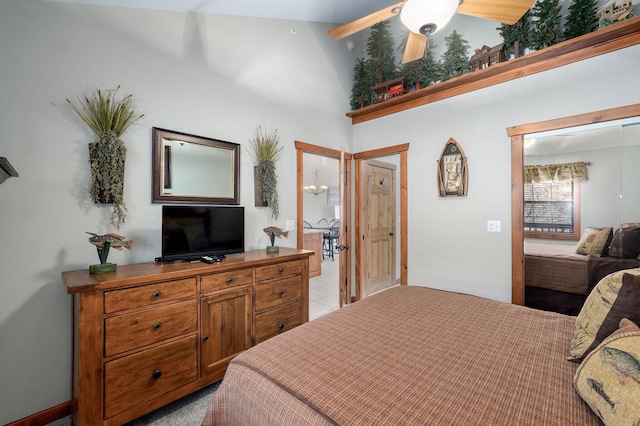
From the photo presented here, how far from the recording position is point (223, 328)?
84.1 inches

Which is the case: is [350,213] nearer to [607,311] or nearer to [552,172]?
[552,172]

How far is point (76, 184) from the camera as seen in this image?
6.42 feet

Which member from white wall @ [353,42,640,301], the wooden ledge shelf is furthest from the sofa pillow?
the wooden ledge shelf

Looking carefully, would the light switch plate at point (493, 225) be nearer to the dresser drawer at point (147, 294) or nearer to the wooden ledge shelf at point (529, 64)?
the wooden ledge shelf at point (529, 64)

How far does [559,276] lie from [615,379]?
2723mm

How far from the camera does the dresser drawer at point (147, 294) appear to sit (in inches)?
64.5

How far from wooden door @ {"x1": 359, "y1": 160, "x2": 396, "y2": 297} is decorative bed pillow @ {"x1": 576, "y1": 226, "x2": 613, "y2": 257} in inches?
92.9

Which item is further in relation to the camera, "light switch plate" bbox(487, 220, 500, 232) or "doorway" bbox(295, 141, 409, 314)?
"doorway" bbox(295, 141, 409, 314)

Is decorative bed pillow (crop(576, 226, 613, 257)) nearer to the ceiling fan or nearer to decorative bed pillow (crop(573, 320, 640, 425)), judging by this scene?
the ceiling fan

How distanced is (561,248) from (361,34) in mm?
3771

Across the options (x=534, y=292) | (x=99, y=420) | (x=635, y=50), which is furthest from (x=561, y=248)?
(x=99, y=420)

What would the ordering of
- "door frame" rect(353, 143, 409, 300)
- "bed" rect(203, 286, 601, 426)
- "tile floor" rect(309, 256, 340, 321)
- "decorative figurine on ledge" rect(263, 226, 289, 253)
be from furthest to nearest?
"tile floor" rect(309, 256, 340, 321) → "door frame" rect(353, 143, 409, 300) → "decorative figurine on ledge" rect(263, 226, 289, 253) → "bed" rect(203, 286, 601, 426)

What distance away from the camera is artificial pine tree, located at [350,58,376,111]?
12.8ft

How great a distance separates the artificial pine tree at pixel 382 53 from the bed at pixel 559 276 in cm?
263
